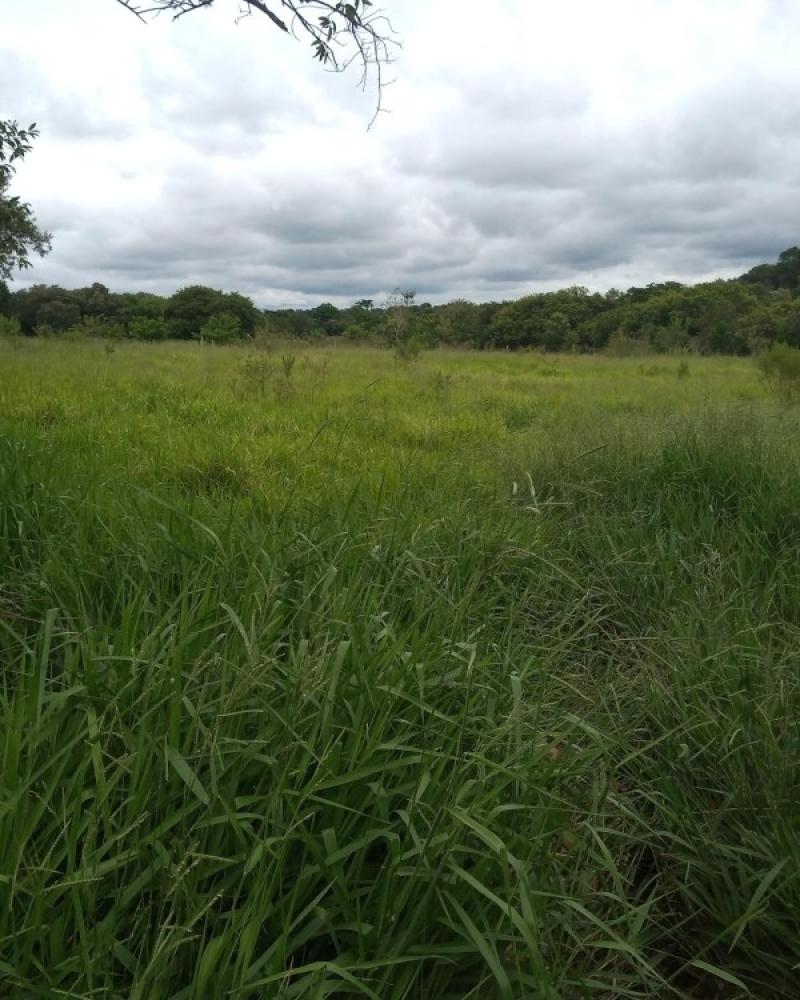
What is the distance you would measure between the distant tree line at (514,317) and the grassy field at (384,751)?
40.8 ft

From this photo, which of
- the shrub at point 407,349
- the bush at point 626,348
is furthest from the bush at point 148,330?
the bush at point 626,348

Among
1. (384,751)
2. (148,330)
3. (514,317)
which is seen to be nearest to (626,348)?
(148,330)

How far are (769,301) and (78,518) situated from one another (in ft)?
129

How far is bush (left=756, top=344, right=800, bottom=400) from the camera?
9.87 m

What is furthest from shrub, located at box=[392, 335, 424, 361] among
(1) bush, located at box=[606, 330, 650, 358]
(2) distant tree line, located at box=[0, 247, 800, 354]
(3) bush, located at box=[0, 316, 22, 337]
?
(1) bush, located at box=[606, 330, 650, 358]

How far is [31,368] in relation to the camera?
8219mm

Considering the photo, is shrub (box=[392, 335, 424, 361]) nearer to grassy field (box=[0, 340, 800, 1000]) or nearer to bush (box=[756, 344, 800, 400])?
bush (box=[756, 344, 800, 400])

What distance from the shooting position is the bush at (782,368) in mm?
9867

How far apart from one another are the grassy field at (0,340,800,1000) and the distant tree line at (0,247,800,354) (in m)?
12.4

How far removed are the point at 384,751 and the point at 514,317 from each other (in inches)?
1876

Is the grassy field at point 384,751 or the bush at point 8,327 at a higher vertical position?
the bush at point 8,327

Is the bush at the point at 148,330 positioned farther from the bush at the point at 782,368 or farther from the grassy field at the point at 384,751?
the grassy field at the point at 384,751

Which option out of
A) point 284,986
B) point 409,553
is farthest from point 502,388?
point 284,986

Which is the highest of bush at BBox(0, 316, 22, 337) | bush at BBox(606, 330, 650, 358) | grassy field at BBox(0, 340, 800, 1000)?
bush at BBox(0, 316, 22, 337)
